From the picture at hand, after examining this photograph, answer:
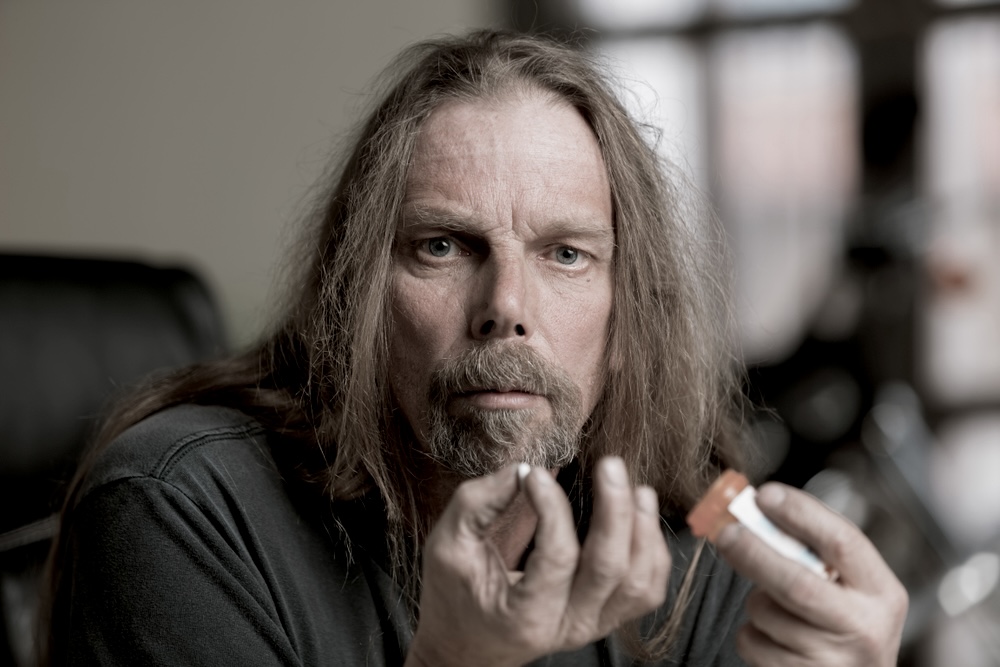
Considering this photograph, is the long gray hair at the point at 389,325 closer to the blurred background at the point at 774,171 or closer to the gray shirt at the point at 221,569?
the gray shirt at the point at 221,569

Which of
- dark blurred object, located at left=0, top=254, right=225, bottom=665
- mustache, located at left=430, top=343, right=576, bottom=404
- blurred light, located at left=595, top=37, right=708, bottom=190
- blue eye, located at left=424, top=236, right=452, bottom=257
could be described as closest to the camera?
mustache, located at left=430, top=343, right=576, bottom=404

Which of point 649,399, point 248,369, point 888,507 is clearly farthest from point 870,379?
point 248,369

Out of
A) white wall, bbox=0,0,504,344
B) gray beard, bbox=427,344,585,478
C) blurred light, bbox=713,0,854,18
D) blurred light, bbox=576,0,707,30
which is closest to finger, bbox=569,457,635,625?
gray beard, bbox=427,344,585,478

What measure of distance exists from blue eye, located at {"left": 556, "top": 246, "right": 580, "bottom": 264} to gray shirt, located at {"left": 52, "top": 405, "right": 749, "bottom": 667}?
341mm

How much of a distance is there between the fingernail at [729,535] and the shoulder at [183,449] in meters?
0.53

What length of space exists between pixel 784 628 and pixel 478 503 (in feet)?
0.90

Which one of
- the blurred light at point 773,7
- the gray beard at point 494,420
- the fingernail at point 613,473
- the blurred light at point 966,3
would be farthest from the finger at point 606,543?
the blurred light at point 966,3

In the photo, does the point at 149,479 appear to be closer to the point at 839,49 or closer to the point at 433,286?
the point at 433,286

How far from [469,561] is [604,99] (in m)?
0.71

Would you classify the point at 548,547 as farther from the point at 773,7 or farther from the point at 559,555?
the point at 773,7

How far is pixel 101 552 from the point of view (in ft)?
3.23

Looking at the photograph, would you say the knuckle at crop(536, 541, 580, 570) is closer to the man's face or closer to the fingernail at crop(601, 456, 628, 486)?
the fingernail at crop(601, 456, 628, 486)

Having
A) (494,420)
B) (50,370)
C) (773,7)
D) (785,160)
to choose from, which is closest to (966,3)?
(773,7)

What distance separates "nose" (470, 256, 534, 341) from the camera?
106 centimetres
